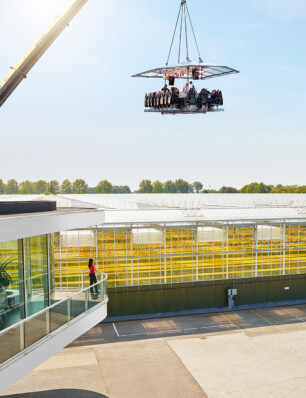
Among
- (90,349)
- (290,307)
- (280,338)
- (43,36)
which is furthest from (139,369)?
(43,36)

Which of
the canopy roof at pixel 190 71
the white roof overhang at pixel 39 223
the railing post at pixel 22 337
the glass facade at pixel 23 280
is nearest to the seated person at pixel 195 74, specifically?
the canopy roof at pixel 190 71

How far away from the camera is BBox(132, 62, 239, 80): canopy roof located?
95.0 ft

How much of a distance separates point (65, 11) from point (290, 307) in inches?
846

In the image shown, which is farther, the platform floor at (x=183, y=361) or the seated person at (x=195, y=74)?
the seated person at (x=195, y=74)

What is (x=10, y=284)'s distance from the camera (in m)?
11.3

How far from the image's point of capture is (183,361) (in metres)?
20.9

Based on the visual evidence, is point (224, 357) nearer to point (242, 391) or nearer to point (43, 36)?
point (242, 391)

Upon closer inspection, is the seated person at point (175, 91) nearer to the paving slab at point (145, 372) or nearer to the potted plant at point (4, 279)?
the paving slab at point (145, 372)

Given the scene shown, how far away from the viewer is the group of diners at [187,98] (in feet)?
94.8

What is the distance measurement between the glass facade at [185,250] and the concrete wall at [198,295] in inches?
24.9

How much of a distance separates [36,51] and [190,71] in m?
11.0

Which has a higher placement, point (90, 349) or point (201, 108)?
point (201, 108)

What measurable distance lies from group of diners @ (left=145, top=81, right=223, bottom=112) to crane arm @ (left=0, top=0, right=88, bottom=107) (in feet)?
27.4

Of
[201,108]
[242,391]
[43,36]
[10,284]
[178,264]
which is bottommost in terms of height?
[242,391]
